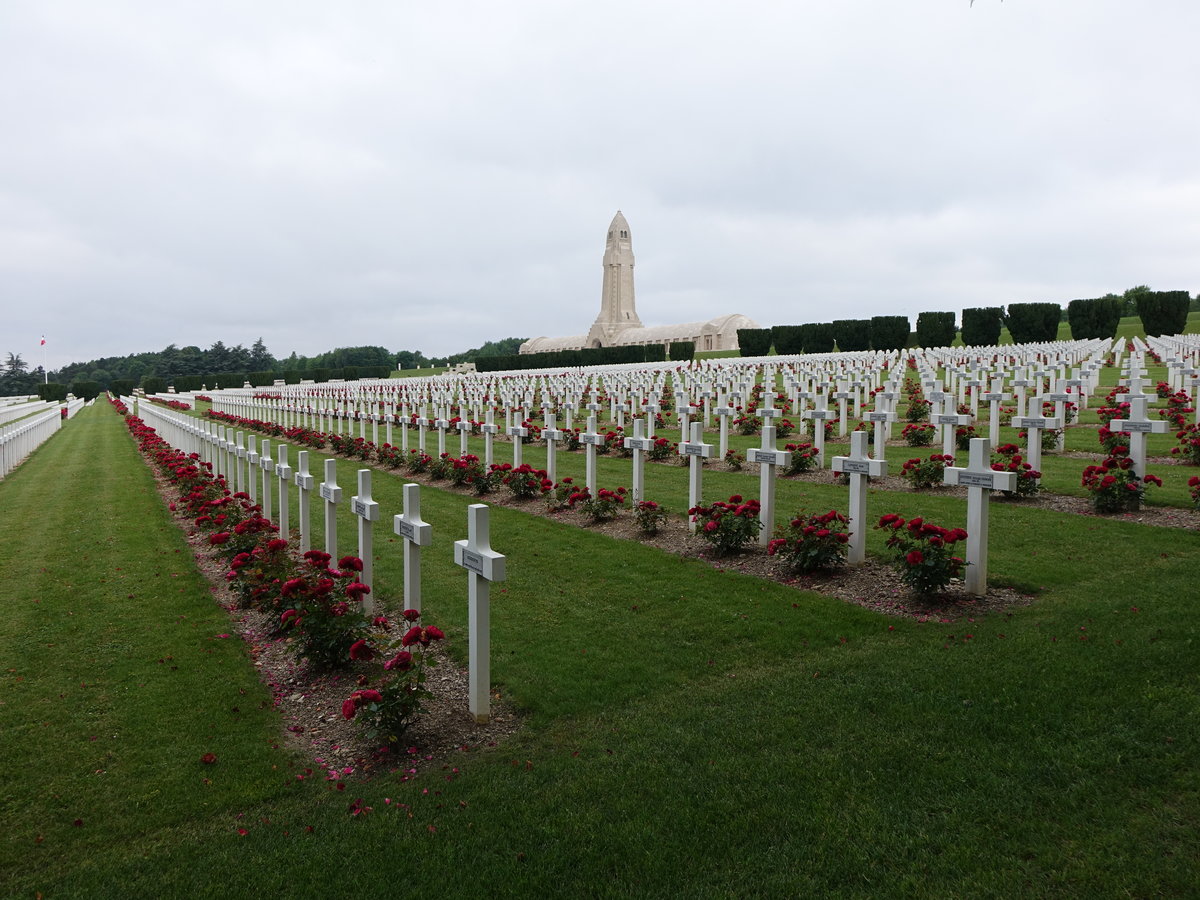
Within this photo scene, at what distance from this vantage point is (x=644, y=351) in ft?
165

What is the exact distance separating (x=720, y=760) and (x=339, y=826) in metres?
1.66

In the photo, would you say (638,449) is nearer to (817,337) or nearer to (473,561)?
(473,561)

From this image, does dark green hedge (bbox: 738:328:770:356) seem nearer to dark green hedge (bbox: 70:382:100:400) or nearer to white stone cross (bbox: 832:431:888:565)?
white stone cross (bbox: 832:431:888:565)

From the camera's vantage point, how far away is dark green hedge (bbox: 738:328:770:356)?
1921 inches

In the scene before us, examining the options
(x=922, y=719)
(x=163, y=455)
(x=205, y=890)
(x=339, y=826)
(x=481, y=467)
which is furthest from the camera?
(x=163, y=455)

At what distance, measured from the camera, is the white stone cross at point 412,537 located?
16.1 feet

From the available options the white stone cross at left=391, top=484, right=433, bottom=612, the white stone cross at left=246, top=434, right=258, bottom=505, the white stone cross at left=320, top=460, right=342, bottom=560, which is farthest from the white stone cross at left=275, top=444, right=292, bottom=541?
the white stone cross at left=391, top=484, right=433, bottom=612

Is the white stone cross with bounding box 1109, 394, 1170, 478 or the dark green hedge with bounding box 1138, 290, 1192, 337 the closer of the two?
the white stone cross with bounding box 1109, 394, 1170, 478

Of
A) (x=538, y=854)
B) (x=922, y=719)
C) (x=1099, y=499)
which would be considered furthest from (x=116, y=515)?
(x=1099, y=499)

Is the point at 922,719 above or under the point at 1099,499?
under

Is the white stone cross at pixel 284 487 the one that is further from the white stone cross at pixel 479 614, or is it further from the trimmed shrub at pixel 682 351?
the trimmed shrub at pixel 682 351

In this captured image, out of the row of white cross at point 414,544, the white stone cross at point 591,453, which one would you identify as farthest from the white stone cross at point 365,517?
the white stone cross at point 591,453

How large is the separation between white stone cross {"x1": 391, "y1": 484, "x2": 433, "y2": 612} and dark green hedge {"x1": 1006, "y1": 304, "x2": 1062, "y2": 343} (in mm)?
42802

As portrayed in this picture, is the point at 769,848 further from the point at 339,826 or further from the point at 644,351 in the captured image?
the point at 644,351
